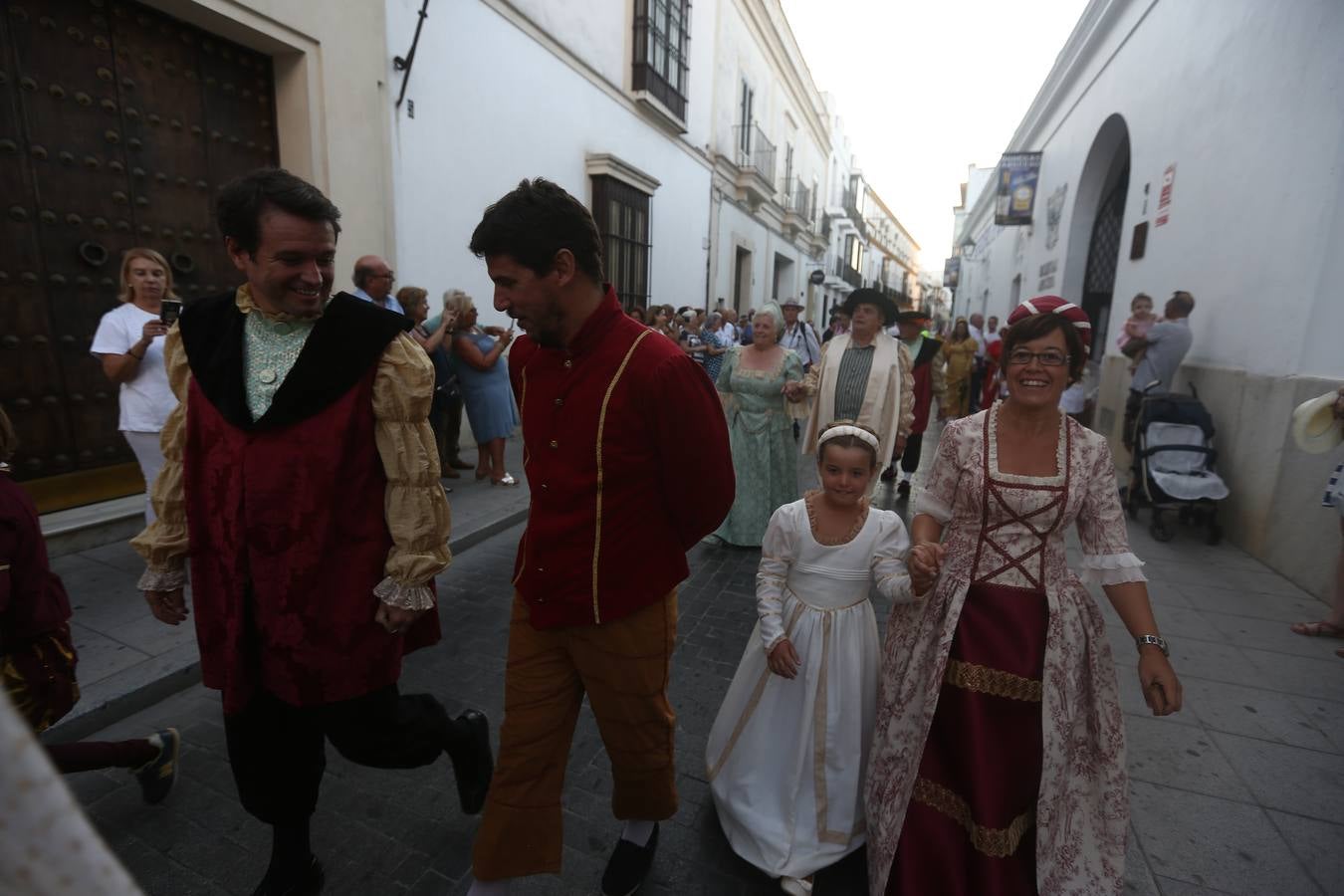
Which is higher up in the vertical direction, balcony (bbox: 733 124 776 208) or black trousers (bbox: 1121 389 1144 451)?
balcony (bbox: 733 124 776 208)

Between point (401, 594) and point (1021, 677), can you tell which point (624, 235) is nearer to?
point (401, 594)

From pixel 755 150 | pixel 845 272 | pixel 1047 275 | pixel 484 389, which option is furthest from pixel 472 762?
pixel 845 272

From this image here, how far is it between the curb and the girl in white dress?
A: 2.52 meters

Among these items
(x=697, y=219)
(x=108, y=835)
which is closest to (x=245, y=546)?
(x=108, y=835)

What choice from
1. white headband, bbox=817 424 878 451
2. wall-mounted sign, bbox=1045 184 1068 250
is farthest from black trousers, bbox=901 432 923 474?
wall-mounted sign, bbox=1045 184 1068 250

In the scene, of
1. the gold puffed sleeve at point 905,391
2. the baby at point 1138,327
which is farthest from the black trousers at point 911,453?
the baby at point 1138,327

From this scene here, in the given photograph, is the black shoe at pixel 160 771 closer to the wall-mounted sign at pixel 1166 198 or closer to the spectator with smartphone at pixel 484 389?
the spectator with smartphone at pixel 484 389

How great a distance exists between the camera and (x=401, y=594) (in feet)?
6.08

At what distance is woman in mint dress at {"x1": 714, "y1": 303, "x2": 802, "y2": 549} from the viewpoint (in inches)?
206

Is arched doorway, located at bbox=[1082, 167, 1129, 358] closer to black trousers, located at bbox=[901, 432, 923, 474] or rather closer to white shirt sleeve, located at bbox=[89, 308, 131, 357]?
black trousers, located at bbox=[901, 432, 923, 474]

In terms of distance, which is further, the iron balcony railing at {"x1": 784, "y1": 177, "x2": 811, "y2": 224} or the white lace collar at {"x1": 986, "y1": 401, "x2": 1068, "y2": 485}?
the iron balcony railing at {"x1": 784, "y1": 177, "x2": 811, "y2": 224}

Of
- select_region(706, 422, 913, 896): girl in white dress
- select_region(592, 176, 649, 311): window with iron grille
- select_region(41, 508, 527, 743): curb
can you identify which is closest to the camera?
select_region(706, 422, 913, 896): girl in white dress

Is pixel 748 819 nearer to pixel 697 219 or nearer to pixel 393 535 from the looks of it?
pixel 393 535

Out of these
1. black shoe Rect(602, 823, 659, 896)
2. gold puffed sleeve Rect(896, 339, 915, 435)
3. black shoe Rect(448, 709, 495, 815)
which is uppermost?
gold puffed sleeve Rect(896, 339, 915, 435)
